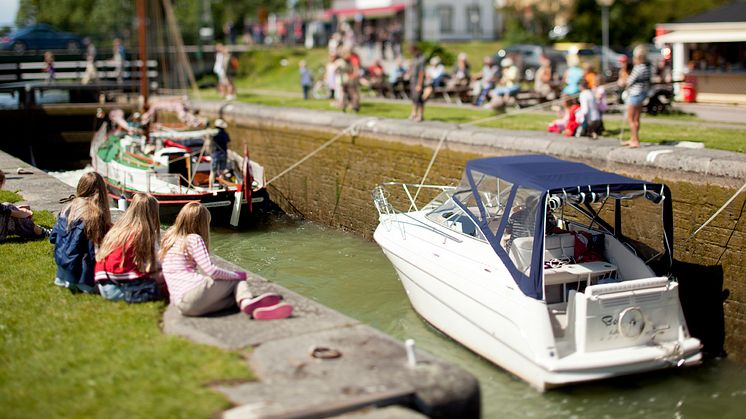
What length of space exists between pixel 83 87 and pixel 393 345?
24.8 metres

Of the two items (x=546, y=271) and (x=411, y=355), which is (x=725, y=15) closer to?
(x=546, y=271)

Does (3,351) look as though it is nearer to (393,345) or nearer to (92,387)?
(92,387)

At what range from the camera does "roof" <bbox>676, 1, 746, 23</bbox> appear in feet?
74.2

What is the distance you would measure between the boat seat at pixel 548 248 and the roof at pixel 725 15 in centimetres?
1488

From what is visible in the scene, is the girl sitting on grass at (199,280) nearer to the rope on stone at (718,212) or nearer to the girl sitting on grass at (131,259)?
the girl sitting on grass at (131,259)

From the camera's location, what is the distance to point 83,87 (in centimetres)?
2919

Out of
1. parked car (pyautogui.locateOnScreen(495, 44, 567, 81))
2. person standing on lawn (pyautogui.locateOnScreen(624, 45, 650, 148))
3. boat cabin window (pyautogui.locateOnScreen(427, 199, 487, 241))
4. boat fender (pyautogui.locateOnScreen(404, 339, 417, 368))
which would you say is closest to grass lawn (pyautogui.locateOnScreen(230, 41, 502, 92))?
parked car (pyautogui.locateOnScreen(495, 44, 567, 81))

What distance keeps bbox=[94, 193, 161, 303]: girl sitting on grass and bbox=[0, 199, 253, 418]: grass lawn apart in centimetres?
16

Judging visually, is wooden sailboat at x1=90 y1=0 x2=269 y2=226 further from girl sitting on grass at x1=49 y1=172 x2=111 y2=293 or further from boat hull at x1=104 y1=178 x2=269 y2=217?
girl sitting on grass at x1=49 y1=172 x2=111 y2=293

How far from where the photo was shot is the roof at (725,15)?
74.2 feet

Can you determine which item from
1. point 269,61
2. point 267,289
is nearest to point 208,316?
point 267,289

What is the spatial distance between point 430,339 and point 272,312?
3.38 meters

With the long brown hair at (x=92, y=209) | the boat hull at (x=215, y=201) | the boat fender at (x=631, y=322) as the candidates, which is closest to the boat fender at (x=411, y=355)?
the boat fender at (x=631, y=322)

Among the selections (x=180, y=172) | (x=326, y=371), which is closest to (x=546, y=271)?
(x=326, y=371)
